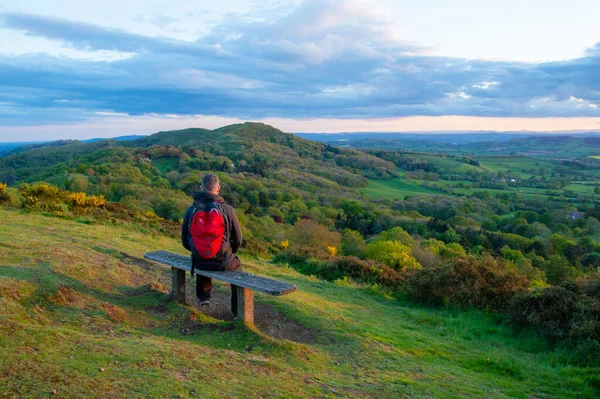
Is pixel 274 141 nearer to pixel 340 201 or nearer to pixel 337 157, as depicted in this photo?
pixel 337 157

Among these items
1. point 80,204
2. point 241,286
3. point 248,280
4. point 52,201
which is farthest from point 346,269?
point 52,201

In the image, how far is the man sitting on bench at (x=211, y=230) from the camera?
589 cm

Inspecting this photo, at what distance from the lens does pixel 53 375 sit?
3584 millimetres

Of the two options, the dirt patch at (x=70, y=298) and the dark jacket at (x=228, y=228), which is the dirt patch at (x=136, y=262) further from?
the dark jacket at (x=228, y=228)

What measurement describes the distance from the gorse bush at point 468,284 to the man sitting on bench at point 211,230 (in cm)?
584

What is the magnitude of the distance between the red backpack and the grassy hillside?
0.87 metres

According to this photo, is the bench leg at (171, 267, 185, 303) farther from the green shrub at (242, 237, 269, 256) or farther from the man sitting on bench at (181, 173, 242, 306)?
the green shrub at (242, 237, 269, 256)

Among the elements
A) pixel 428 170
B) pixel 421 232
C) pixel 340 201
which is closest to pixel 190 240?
pixel 421 232

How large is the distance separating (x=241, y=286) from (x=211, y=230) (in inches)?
34.6

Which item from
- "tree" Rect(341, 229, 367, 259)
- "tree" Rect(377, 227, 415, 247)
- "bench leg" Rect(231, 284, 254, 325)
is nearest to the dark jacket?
"bench leg" Rect(231, 284, 254, 325)

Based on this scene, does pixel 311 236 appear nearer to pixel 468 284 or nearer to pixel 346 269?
pixel 346 269

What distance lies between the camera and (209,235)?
236 inches

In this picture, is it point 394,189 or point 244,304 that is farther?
point 394,189

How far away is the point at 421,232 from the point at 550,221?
31.3 m
